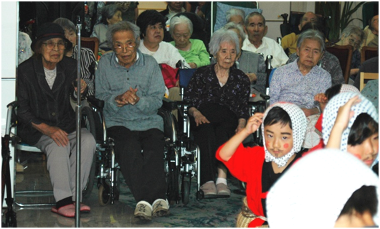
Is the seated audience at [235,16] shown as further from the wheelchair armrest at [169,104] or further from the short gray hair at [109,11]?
the wheelchair armrest at [169,104]

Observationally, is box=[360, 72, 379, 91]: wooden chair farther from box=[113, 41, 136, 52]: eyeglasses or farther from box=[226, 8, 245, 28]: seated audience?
box=[226, 8, 245, 28]: seated audience

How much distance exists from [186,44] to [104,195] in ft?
7.03

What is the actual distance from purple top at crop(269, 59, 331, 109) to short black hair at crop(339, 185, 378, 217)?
249 cm

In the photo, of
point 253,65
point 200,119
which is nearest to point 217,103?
point 200,119

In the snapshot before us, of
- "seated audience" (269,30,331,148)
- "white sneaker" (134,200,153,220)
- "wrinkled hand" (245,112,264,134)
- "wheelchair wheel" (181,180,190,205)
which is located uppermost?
"seated audience" (269,30,331,148)

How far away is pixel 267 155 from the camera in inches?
130

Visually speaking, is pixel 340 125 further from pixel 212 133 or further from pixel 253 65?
pixel 253 65

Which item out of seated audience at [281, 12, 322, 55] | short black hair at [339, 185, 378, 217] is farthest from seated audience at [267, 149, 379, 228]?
seated audience at [281, 12, 322, 55]

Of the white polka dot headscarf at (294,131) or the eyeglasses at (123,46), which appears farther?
the eyeglasses at (123,46)

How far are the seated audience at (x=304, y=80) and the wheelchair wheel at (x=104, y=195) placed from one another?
1395 millimetres

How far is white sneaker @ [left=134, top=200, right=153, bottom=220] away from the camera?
13.1ft

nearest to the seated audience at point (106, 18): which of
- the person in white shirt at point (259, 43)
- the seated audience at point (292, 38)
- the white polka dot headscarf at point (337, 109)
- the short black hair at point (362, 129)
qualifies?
the person in white shirt at point (259, 43)

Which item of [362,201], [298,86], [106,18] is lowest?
[362,201]

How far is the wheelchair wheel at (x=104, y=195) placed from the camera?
423 centimetres
